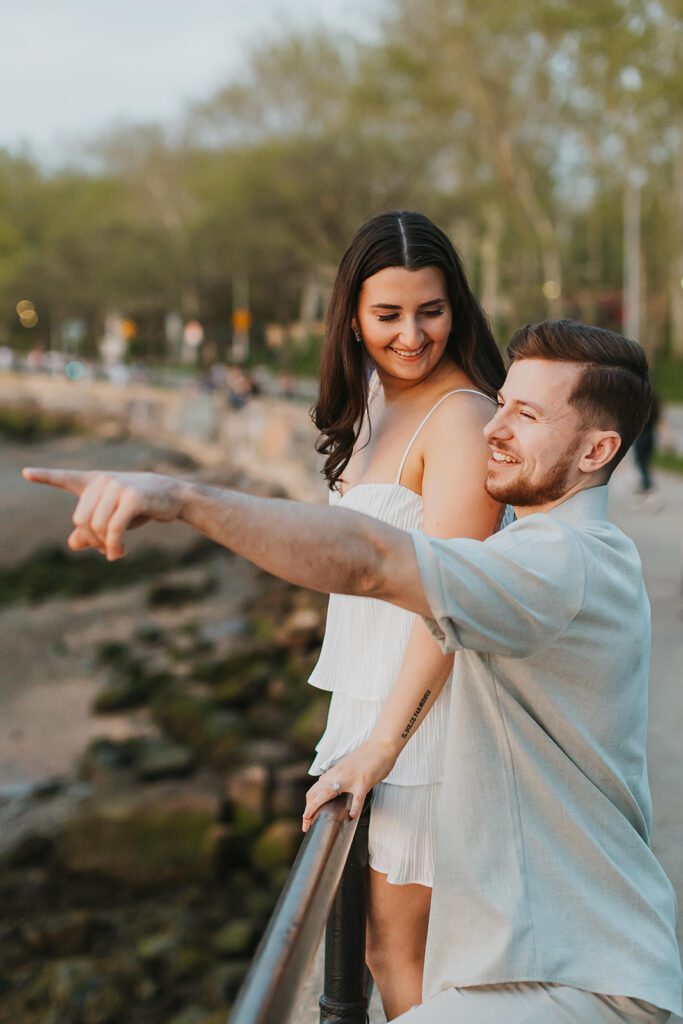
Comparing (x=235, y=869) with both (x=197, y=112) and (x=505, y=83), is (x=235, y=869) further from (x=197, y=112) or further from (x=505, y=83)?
(x=197, y=112)

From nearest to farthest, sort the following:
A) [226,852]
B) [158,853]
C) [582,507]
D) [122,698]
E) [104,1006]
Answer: [582,507] → [104,1006] → [226,852] → [158,853] → [122,698]

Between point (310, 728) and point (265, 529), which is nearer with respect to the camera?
point (265, 529)

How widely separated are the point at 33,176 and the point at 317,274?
3498 centimetres

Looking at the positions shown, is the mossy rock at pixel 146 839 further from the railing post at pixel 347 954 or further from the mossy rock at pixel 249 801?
the railing post at pixel 347 954

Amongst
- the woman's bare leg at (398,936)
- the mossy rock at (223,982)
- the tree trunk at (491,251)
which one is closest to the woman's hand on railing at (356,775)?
the woman's bare leg at (398,936)

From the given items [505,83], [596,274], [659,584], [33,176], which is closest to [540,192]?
[596,274]

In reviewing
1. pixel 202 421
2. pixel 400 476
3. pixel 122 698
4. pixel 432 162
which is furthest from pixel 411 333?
pixel 432 162

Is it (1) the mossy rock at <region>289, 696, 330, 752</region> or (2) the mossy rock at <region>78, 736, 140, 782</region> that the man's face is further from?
(2) the mossy rock at <region>78, 736, 140, 782</region>

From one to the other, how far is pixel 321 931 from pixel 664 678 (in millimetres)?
5676

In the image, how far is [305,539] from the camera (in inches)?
57.5

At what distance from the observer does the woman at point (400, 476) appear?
2.14 metres

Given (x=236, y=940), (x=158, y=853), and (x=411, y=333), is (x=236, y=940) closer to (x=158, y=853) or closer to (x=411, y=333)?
(x=158, y=853)

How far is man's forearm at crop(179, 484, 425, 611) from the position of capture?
1457 mm

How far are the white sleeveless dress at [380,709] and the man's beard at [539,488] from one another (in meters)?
0.38
